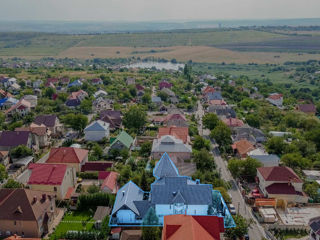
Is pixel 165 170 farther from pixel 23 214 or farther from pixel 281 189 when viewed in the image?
pixel 23 214

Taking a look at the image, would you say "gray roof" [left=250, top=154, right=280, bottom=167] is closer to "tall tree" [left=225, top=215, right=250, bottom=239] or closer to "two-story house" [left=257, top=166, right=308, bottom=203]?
"two-story house" [left=257, top=166, right=308, bottom=203]

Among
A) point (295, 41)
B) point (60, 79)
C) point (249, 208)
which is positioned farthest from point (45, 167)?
point (295, 41)

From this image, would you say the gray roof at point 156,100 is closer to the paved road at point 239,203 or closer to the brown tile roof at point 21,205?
the paved road at point 239,203

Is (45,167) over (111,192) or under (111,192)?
over

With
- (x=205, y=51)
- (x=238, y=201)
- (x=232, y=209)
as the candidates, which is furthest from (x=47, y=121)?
(x=205, y=51)

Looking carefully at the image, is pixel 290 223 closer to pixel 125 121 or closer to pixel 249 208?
pixel 249 208
